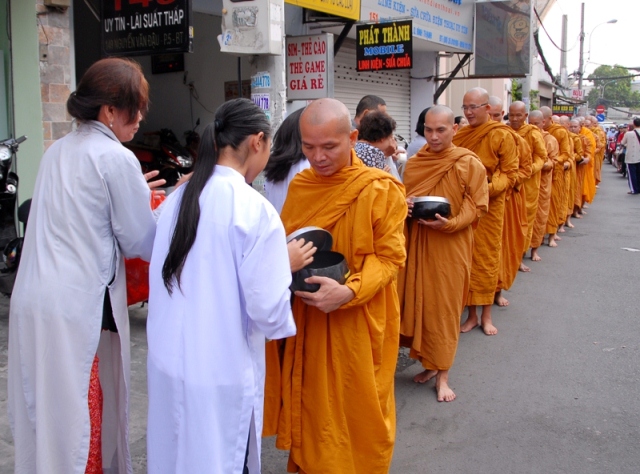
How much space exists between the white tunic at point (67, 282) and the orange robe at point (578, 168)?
10920 millimetres

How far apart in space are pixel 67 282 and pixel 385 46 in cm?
824

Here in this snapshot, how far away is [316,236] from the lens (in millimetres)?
2691

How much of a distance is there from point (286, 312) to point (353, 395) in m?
0.85

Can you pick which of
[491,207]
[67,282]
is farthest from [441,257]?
[67,282]

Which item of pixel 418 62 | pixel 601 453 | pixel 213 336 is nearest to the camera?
pixel 213 336

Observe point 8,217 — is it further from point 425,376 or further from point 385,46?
point 385,46

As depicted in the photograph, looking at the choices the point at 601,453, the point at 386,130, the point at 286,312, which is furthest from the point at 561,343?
the point at 286,312

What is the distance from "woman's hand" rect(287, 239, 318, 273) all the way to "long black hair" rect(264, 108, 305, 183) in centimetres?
123

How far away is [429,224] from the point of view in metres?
4.16

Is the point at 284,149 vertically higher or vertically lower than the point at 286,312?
higher

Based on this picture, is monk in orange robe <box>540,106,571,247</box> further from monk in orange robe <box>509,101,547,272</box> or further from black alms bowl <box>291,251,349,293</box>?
black alms bowl <box>291,251,349,293</box>

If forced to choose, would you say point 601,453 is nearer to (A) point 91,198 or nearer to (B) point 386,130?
(B) point 386,130

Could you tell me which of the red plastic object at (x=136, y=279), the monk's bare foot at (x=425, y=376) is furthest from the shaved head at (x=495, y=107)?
the red plastic object at (x=136, y=279)

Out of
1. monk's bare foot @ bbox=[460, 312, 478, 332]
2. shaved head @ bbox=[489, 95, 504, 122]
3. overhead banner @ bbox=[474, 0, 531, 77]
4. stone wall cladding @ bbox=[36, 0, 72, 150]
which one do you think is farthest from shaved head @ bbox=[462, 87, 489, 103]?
overhead banner @ bbox=[474, 0, 531, 77]
